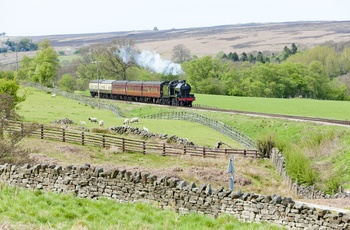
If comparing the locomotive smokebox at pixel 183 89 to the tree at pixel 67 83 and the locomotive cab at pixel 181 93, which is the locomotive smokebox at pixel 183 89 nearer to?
the locomotive cab at pixel 181 93

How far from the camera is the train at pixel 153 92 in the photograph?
256ft

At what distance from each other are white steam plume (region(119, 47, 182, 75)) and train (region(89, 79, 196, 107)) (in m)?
25.2

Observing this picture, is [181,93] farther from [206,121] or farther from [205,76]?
[205,76]

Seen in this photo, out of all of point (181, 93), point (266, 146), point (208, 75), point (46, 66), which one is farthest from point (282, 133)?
point (208, 75)

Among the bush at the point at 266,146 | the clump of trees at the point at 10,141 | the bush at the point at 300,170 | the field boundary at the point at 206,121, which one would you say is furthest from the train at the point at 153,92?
the bush at the point at 300,170

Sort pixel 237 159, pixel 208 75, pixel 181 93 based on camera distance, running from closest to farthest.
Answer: pixel 237 159
pixel 181 93
pixel 208 75

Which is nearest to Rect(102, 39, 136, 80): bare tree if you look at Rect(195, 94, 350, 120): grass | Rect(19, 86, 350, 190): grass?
Rect(195, 94, 350, 120): grass

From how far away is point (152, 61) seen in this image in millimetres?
124000

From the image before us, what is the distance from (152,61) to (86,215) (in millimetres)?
110548

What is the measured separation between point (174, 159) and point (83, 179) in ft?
55.5

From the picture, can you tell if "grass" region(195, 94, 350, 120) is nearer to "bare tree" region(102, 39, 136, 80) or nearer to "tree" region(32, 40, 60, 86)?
"bare tree" region(102, 39, 136, 80)

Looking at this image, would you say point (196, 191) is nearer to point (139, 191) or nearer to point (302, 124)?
point (139, 191)

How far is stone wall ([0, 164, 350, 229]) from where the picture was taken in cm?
1489

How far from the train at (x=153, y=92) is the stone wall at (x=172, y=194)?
57395 millimetres
